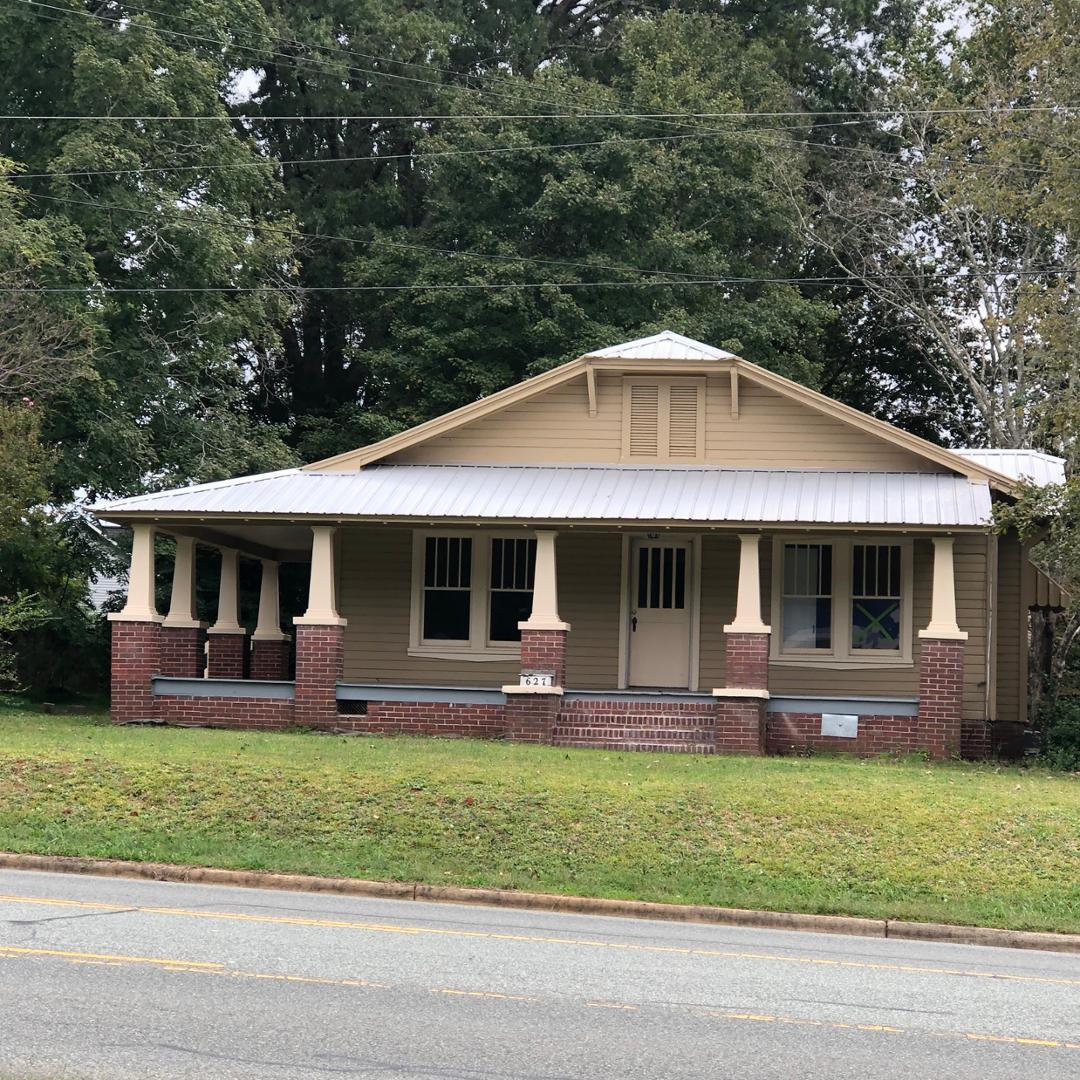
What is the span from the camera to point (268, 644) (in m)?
27.5

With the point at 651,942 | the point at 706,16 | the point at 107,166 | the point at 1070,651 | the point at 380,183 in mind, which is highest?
the point at 706,16

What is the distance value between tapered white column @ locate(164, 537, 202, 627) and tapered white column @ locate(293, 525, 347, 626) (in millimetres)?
2383

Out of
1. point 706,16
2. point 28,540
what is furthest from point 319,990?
point 706,16

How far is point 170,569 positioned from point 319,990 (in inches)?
1060

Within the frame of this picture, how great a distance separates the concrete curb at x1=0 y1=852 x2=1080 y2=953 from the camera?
450 inches

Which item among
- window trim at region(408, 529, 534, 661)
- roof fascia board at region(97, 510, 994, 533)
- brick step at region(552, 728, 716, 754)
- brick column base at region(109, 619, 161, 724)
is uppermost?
roof fascia board at region(97, 510, 994, 533)

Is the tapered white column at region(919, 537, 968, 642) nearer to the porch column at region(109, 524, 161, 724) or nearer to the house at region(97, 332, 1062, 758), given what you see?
the house at region(97, 332, 1062, 758)

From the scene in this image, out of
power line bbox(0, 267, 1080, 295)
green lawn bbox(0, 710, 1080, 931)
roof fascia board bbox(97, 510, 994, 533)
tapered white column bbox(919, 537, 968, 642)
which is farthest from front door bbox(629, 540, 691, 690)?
power line bbox(0, 267, 1080, 295)

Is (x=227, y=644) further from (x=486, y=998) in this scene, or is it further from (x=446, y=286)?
(x=486, y=998)

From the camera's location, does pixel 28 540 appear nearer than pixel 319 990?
No

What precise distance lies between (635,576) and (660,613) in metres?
0.66

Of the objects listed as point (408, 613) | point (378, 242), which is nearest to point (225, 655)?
point (408, 613)

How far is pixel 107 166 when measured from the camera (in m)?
28.5

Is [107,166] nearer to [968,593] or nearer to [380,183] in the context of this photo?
[380,183]
